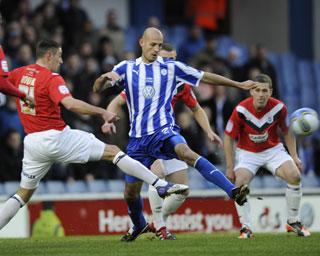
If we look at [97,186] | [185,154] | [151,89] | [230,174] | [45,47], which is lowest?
[97,186]

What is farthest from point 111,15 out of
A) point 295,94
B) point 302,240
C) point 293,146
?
point 302,240

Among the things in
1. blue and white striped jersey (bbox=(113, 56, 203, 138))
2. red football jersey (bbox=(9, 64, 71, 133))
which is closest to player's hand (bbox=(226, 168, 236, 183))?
blue and white striped jersey (bbox=(113, 56, 203, 138))

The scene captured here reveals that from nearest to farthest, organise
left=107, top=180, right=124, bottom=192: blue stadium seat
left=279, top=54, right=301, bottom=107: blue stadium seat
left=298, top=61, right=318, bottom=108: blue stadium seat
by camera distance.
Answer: left=107, top=180, right=124, bottom=192: blue stadium seat → left=279, top=54, right=301, bottom=107: blue stadium seat → left=298, top=61, right=318, bottom=108: blue stadium seat

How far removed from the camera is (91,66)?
18719mm

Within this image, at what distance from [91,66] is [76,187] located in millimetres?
2483

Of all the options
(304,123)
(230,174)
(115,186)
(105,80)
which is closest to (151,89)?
(105,80)

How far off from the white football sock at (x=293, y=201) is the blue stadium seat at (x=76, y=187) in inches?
191

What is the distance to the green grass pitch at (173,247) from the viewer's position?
1082cm

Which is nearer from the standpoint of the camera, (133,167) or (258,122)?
(133,167)

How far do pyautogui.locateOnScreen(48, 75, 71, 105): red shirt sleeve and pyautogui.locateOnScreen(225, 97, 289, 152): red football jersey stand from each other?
8.91 feet

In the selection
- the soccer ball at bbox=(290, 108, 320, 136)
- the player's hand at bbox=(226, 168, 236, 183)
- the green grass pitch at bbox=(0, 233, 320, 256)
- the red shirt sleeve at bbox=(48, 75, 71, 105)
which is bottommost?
the green grass pitch at bbox=(0, 233, 320, 256)

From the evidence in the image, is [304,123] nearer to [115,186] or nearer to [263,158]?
[263,158]

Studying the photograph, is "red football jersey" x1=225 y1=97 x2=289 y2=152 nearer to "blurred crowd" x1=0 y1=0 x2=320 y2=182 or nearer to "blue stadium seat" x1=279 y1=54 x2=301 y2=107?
"blurred crowd" x1=0 y1=0 x2=320 y2=182

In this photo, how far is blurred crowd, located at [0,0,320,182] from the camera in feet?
57.8
